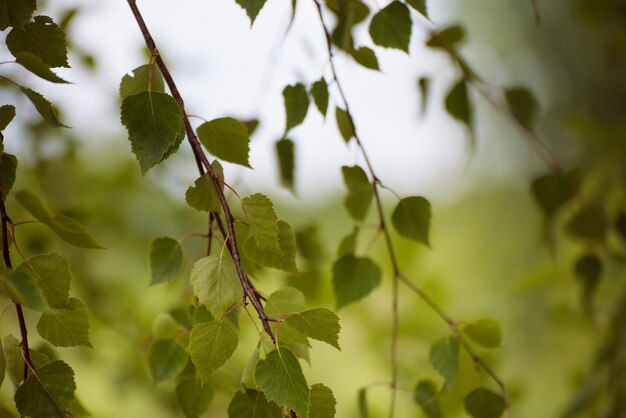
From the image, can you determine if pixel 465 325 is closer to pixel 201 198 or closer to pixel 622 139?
pixel 201 198

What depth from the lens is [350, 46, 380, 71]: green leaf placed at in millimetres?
330

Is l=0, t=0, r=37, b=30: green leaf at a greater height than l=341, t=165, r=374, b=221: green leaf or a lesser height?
greater

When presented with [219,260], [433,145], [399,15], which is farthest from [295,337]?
[433,145]

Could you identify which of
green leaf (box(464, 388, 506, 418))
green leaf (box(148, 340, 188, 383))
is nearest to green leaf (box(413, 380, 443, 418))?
green leaf (box(464, 388, 506, 418))

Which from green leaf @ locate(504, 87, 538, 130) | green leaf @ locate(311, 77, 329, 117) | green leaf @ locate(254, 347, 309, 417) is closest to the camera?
green leaf @ locate(254, 347, 309, 417)

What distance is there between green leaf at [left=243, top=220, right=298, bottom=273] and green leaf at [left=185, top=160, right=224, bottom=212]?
1.3 inches

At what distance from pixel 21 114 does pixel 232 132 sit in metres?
0.37

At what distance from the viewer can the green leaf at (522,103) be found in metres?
0.49

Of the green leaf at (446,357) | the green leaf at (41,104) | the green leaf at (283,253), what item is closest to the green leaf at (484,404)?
the green leaf at (446,357)

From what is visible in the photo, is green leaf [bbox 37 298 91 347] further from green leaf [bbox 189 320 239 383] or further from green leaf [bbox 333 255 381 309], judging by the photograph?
green leaf [bbox 333 255 381 309]

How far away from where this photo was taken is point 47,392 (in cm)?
24

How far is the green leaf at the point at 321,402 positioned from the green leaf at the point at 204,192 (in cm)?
8

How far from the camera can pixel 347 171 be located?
0.35 metres

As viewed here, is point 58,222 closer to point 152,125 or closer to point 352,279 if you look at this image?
point 152,125
